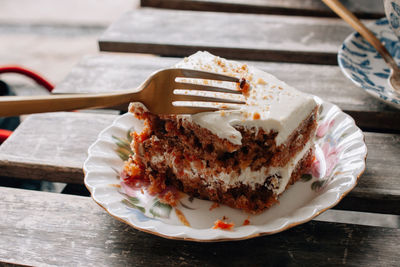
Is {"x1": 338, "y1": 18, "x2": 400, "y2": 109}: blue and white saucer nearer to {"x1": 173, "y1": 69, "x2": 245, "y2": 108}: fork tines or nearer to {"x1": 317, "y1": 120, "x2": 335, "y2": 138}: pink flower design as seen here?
{"x1": 317, "y1": 120, "x2": 335, "y2": 138}: pink flower design

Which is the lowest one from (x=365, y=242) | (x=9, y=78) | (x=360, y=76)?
(x=9, y=78)

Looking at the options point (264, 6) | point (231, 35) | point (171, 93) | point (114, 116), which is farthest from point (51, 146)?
point (264, 6)

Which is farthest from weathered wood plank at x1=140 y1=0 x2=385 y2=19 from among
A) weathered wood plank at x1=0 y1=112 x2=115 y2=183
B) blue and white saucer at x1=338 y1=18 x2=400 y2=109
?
weathered wood plank at x1=0 y1=112 x2=115 y2=183

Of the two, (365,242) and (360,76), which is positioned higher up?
(360,76)


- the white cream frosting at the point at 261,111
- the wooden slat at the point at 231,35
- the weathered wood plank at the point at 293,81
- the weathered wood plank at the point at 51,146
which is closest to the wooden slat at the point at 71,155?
the weathered wood plank at the point at 51,146

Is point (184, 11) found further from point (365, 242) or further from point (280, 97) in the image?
point (365, 242)

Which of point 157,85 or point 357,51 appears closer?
point 157,85

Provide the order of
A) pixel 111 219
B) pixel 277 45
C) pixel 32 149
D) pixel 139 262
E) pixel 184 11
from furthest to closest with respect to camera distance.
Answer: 1. pixel 184 11
2. pixel 277 45
3. pixel 32 149
4. pixel 111 219
5. pixel 139 262

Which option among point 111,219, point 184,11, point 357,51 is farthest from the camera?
point 184,11

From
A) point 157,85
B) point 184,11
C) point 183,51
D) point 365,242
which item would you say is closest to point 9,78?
point 184,11
